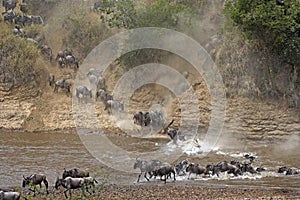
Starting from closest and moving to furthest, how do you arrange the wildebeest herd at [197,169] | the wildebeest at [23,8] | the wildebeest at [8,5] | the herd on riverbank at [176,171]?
the herd on riverbank at [176,171]
the wildebeest herd at [197,169]
the wildebeest at [8,5]
the wildebeest at [23,8]

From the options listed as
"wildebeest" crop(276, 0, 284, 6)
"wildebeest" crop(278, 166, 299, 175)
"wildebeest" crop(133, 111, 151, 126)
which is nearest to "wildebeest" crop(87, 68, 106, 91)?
"wildebeest" crop(133, 111, 151, 126)

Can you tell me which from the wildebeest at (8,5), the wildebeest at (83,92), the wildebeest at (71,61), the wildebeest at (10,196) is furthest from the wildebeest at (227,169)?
the wildebeest at (8,5)

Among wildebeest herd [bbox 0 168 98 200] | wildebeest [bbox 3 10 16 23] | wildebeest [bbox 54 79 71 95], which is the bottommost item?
wildebeest herd [bbox 0 168 98 200]

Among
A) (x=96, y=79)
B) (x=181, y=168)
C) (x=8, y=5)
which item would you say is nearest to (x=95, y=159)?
(x=181, y=168)

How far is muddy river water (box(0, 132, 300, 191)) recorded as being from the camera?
1709 cm

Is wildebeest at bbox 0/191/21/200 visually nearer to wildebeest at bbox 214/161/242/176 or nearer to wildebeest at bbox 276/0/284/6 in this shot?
wildebeest at bbox 214/161/242/176

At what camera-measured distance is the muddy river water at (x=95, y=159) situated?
1709 centimetres

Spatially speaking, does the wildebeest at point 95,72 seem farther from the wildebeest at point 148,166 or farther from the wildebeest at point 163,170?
the wildebeest at point 163,170

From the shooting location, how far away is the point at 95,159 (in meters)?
20.8

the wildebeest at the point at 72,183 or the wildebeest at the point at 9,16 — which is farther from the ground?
the wildebeest at the point at 9,16

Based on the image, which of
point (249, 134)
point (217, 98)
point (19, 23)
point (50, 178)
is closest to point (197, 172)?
point (50, 178)

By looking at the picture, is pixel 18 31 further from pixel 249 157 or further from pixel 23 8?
pixel 249 157

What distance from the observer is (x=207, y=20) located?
3256cm

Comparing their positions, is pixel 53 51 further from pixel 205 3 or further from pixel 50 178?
pixel 50 178
